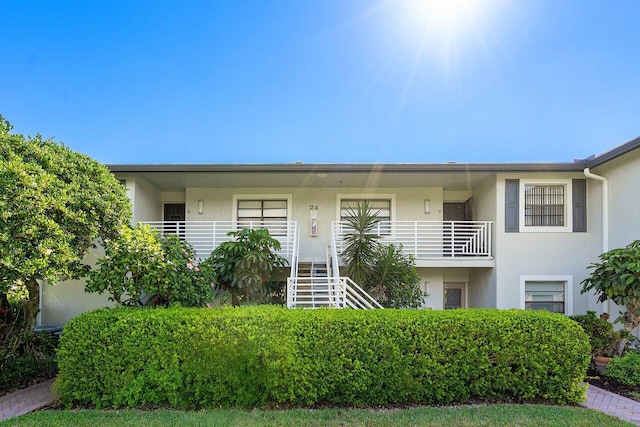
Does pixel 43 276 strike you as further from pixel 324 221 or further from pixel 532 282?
pixel 532 282

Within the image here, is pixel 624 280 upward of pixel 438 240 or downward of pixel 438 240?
downward

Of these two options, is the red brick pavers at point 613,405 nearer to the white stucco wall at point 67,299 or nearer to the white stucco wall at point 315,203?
the white stucco wall at point 315,203

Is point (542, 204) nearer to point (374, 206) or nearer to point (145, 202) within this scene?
point (374, 206)

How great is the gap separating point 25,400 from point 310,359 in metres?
4.93

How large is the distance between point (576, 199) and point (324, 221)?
7.23 metres

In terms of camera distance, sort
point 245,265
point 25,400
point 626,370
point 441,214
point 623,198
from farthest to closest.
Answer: point 441,214 < point 245,265 < point 623,198 < point 626,370 < point 25,400

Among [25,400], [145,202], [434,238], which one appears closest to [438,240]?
[434,238]

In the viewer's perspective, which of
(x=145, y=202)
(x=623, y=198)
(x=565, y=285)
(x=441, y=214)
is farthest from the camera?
(x=441, y=214)

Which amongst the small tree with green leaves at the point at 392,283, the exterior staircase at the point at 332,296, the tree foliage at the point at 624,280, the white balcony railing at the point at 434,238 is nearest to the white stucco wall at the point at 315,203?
the white balcony railing at the point at 434,238

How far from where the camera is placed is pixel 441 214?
12227 millimetres

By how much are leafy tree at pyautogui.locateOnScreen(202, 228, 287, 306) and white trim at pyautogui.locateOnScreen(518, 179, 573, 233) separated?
6862 millimetres

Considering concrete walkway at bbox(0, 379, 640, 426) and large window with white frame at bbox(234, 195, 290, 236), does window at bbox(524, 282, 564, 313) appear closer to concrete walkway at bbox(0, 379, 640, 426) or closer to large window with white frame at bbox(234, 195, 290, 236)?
concrete walkway at bbox(0, 379, 640, 426)

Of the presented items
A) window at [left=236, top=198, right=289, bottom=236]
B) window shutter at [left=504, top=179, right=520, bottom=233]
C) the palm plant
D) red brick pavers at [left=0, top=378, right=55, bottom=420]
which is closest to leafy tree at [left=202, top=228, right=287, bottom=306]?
the palm plant

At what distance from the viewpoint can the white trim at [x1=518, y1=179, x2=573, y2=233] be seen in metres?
10.2
